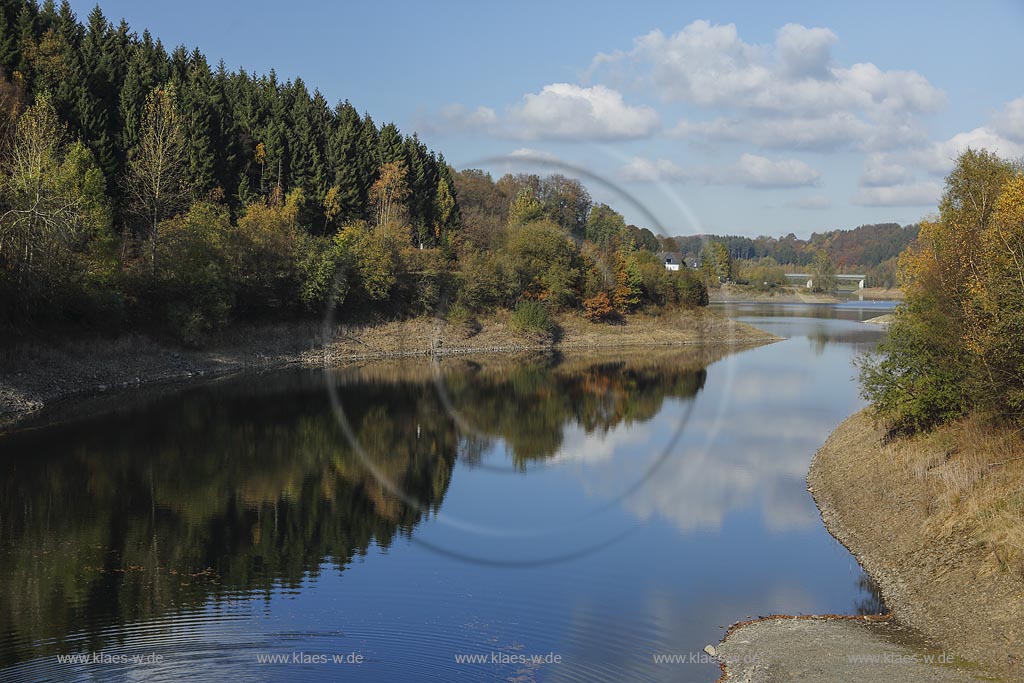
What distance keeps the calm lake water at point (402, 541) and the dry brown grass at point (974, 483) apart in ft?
7.21

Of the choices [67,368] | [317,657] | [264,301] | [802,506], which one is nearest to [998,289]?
[802,506]

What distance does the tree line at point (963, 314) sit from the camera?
19531 millimetres

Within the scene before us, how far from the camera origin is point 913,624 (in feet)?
48.6

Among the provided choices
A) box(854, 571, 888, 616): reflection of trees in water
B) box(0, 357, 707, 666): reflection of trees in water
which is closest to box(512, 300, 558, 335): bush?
box(0, 357, 707, 666): reflection of trees in water

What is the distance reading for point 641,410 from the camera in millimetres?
42312

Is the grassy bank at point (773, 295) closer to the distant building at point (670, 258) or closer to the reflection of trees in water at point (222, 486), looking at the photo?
the distant building at point (670, 258)

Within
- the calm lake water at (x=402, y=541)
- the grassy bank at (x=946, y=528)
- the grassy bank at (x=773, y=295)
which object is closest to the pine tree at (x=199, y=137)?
the calm lake water at (x=402, y=541)

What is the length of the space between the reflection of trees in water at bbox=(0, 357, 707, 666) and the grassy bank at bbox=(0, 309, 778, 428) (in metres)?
3.70

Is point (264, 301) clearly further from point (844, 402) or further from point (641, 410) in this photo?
point (844, 402)

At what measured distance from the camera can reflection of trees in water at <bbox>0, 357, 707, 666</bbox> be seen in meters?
16.8

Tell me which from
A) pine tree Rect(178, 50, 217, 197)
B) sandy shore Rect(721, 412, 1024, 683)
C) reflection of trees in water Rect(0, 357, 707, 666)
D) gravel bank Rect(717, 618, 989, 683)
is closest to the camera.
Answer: gravel bank Rect(717, 618, 989, 683)

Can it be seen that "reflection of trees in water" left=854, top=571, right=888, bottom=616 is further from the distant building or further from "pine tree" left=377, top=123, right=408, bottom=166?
the distant building

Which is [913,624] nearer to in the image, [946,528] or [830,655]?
[830,655]

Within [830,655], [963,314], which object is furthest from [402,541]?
[963,314]
